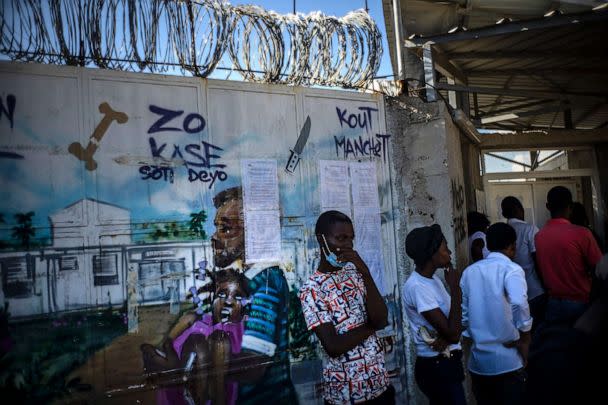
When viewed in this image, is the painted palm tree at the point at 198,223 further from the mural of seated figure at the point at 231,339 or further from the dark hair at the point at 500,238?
the dark hair at the point at 500,238

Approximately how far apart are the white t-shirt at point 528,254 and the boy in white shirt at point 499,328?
8.17 ft

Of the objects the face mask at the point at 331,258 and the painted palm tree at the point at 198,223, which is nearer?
the face mask at the point at 331,258

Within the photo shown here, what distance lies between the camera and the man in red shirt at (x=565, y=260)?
4.75 metres

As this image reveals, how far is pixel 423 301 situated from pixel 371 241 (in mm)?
1773

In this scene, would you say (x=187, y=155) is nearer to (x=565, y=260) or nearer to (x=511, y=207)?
(x=565, y=260)

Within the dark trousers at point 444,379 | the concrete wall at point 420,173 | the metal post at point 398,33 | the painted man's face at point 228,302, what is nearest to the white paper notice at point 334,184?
the concrete wall at point 420,173

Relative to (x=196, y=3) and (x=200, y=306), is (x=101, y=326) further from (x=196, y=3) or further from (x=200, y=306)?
(x=196, y=3)

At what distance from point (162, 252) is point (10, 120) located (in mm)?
1306

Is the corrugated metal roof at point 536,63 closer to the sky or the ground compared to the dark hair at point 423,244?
closer to the sky

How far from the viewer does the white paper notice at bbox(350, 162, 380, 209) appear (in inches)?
196

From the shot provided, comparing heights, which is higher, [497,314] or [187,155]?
[187,155]

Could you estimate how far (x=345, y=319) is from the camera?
2.92m

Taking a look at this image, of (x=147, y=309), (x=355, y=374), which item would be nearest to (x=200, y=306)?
(x=147, y=309)

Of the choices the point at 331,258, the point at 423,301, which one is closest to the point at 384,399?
the point at 423,301
